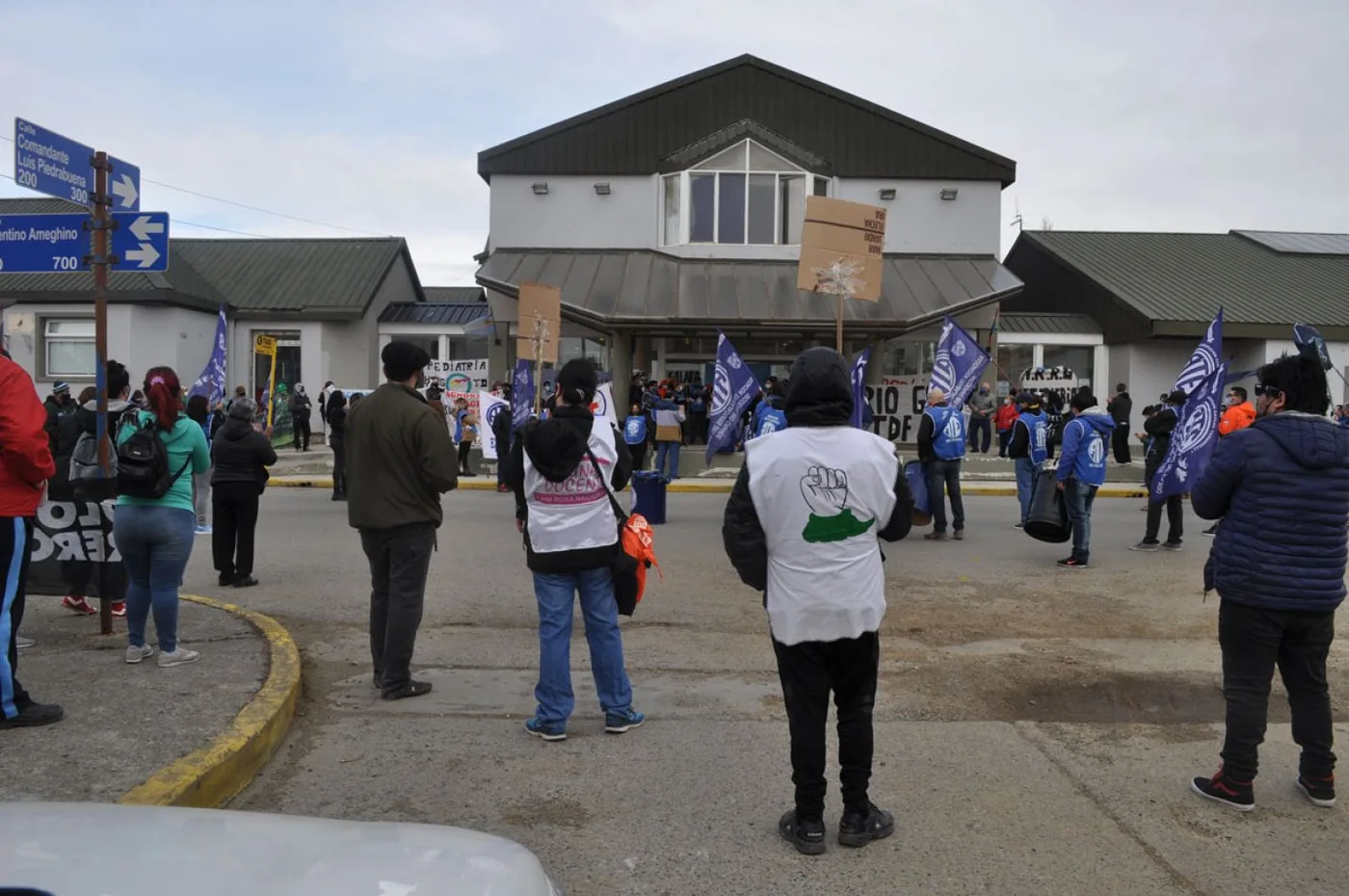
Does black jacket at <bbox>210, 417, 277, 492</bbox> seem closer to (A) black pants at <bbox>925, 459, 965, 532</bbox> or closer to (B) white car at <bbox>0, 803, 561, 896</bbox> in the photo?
(B) white car at <bbox>0, 803, 561, 896</bbox>

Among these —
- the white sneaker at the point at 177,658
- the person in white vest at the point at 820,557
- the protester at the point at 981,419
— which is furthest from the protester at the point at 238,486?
the protester at the point at 981,419

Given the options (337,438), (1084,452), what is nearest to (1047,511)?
(1084,452)

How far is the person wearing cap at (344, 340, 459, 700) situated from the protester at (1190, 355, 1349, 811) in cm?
382

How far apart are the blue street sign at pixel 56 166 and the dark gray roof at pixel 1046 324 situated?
963 inches

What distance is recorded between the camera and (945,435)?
38.4ft

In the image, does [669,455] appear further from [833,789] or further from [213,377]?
[833,789]

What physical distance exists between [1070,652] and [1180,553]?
4981mm

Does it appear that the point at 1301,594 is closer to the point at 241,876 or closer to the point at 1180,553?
the point at 241,876

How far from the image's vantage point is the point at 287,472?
19891 mm

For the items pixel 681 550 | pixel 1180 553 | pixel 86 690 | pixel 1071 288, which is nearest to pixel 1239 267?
pixel 1071 288

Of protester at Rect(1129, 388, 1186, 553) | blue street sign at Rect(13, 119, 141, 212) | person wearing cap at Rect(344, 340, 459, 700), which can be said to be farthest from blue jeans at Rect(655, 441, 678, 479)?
person wearing cap at Rect(344, 340, 459, 700)

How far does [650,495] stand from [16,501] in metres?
8.48

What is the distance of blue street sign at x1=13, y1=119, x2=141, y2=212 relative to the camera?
6.11 m

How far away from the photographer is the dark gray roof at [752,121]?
24.6 metres
